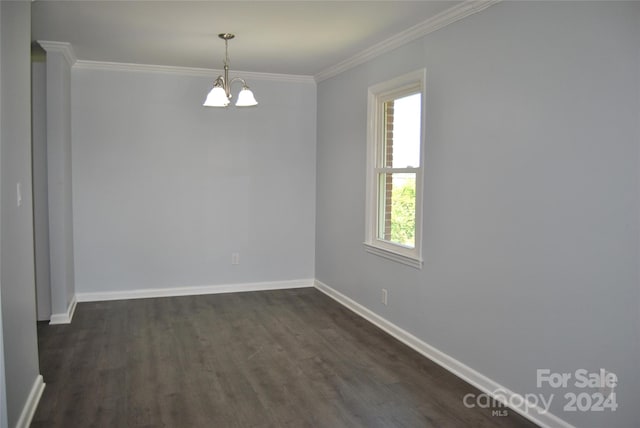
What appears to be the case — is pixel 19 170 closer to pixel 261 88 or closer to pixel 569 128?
pixel 569 128

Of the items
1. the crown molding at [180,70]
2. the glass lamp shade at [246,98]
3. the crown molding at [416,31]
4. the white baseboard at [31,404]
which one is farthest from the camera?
the crown molding at [180,70]

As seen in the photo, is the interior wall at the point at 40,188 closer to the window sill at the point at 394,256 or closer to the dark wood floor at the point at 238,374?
the dark wood floor at the point at 238,374

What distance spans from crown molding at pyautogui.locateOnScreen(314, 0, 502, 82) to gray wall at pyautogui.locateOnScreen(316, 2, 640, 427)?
0.18ft

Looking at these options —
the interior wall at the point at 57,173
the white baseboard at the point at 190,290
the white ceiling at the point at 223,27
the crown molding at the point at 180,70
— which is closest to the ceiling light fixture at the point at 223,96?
the white ceiling at the point at 223,27

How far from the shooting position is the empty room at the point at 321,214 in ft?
8.21

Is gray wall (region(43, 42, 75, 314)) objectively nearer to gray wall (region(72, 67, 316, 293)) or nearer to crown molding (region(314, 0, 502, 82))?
gray wall (region(72, 67, 316, 293))

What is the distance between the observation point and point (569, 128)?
2.57 meters

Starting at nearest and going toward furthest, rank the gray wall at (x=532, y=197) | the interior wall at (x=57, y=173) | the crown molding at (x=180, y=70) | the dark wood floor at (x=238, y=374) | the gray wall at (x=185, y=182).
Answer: the gray wall at (x=532, y=197)
the dark wood floor at (x=238, y=374)
the interior wall at (x=57, y=173)
the crown molding at (x=180, y=70)
the gray wall at (x=185, y=182)

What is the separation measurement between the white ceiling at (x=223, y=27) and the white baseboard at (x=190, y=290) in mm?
2374

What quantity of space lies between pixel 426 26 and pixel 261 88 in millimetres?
2512

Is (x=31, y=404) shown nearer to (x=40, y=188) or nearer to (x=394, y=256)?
(x=40, y=188)

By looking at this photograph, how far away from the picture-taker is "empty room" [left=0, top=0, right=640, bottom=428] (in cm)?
250

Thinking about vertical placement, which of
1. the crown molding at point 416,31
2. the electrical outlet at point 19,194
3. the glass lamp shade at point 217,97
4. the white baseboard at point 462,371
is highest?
the crown molding at point 416,31

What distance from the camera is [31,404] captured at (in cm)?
288
